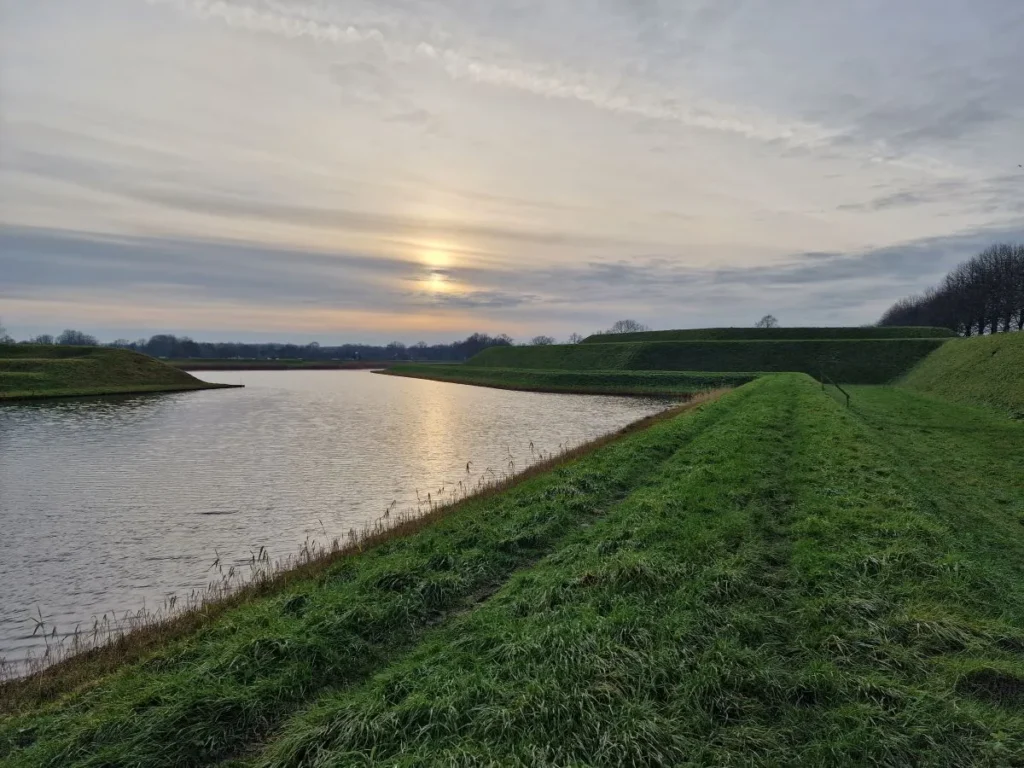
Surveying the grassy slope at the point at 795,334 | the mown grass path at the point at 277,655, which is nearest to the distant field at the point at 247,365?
the grassy slope at the point at 795,334

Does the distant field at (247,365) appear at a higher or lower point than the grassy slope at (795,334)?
lower

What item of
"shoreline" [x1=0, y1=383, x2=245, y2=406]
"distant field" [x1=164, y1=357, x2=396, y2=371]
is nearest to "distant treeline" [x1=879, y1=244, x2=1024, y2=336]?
"shoreline" [x1=0, y1=383, x2=245, y2=406]

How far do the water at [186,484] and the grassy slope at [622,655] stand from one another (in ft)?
14.7

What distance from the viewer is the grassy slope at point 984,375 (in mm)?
29672

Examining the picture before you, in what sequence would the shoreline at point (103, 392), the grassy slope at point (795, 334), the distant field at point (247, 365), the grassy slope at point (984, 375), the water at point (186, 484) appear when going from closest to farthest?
the water at point (186, 484)
the grassy slope at point (984, 375)
the shoreline at point (103, 392)
the grassy slope at point (795, 334)
the distant field at point (247, 365)

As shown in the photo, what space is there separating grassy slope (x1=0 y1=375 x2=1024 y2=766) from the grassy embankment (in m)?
Result: 59.7

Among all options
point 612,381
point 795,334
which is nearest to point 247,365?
point 612,381

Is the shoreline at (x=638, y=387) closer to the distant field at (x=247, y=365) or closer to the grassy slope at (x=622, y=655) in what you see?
the grassy slope at (x=622, y=655)

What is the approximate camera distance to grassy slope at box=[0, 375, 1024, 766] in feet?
16.7

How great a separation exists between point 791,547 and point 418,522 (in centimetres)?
807

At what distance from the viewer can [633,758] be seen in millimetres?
4824

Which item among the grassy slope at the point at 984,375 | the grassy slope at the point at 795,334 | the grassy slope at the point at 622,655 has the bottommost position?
the grassy slope at the point at 622,655

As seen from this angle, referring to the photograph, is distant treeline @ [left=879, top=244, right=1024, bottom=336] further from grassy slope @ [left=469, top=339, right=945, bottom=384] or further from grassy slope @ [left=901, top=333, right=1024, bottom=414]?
grassy slope @ [left=901, top=333, right=1024, bottom=414]

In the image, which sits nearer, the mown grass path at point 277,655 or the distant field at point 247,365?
the mown grass path at point 277,655
